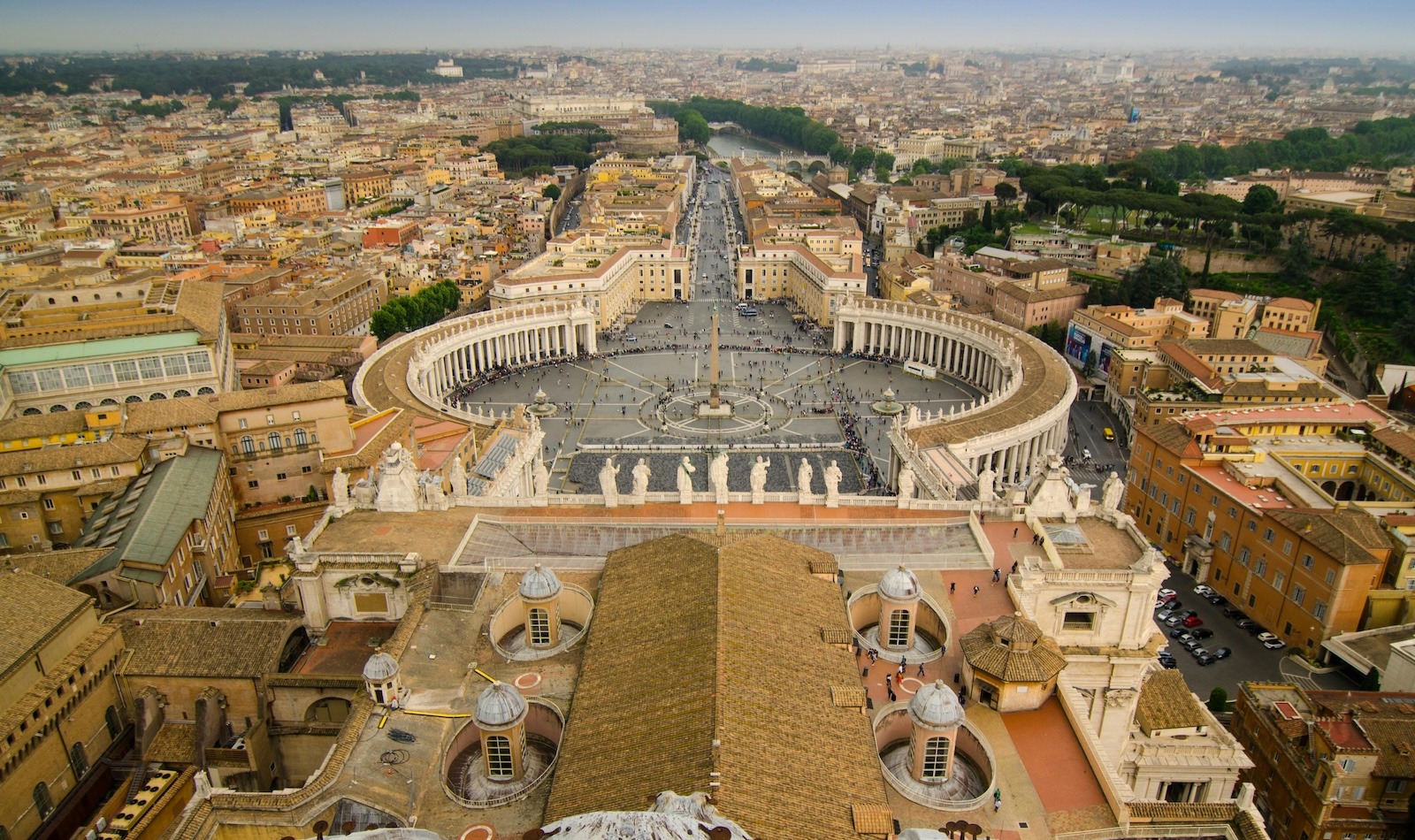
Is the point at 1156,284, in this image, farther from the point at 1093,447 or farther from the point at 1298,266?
the point at 1093,447

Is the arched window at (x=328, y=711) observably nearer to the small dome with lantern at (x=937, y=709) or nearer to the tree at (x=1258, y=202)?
the small dome with lantern at (x=937, y=709)

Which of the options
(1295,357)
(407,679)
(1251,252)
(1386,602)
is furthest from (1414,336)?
(407,679)

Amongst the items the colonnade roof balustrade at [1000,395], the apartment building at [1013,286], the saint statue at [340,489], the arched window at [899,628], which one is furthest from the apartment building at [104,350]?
the apartment building at [1013,286]

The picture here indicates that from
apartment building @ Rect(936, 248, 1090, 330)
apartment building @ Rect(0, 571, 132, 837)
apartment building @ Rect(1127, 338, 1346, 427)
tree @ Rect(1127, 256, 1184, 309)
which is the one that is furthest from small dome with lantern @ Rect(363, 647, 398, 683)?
tree @ Rect(1127, 256, 1184, 309)

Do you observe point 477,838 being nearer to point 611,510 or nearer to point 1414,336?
point 611,510

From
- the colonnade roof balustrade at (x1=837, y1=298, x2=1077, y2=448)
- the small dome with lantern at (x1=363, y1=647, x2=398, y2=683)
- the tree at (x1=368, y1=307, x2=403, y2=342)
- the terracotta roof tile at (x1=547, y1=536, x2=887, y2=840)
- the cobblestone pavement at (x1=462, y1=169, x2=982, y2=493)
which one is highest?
the terracotta roof tile at (x1=547, y1=536, x2=887, y2=840)

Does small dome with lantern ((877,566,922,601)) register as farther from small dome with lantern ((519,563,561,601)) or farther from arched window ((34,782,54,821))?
arched window ((34,782,54,821))

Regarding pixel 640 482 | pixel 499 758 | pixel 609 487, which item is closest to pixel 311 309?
pixel 609 487
